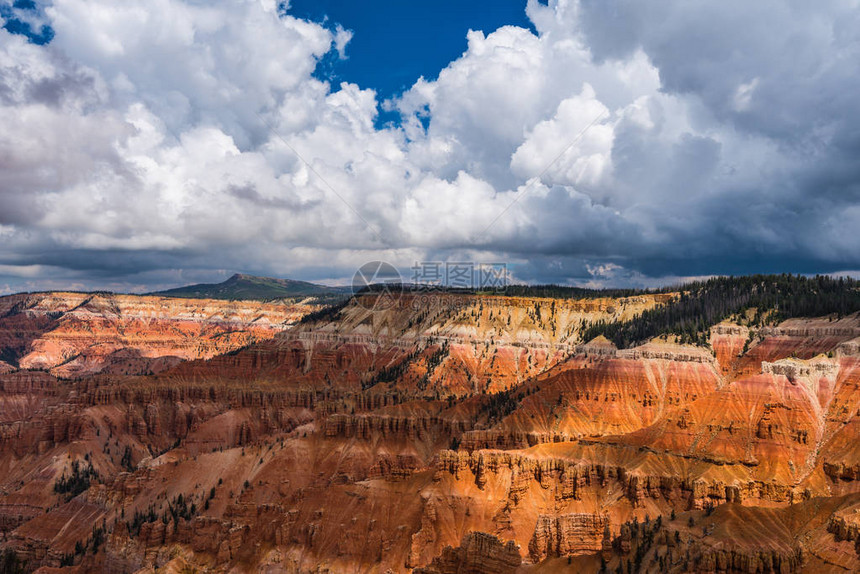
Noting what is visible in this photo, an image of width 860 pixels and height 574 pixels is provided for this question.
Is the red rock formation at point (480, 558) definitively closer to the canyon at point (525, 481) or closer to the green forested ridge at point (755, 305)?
the canyon at point (525, 481)

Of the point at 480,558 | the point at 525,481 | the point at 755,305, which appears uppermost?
the point at 755,305

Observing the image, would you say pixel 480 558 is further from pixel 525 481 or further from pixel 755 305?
pixel 755 305

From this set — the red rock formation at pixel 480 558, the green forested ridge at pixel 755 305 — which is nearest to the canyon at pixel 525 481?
the red rock formation at pixel 480 558

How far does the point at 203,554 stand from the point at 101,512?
4961cm

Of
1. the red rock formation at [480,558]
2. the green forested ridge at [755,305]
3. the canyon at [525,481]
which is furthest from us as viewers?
the green forested ridge at [755,305]

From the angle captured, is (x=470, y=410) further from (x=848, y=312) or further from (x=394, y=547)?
(x=848, y=312)

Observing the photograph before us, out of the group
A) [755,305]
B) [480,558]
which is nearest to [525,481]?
[480,558]

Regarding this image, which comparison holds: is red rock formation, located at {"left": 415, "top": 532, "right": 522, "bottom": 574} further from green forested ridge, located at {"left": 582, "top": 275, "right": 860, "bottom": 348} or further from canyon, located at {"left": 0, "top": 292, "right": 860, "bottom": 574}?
green forested ridge, located at {"left": 582, "top": 275, "right": 860, "bottom": 348}

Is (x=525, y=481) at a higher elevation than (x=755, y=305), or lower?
lower

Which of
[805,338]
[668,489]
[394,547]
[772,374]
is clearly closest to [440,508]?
[394,547]

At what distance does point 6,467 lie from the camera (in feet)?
554

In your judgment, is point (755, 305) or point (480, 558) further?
point (755, 305)

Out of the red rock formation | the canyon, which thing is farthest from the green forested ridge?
the red rock formation

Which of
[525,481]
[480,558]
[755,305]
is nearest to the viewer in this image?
[480,558]
